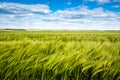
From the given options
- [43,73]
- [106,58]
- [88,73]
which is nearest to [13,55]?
[43,73]

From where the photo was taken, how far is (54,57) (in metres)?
2.09

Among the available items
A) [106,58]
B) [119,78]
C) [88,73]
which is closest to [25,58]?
[88,73]

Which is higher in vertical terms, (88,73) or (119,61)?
(119,61)

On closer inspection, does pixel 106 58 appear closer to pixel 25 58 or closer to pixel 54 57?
pixel 54 57

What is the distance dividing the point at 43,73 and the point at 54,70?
6.3 inches

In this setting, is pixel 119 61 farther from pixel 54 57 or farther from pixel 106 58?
pixel 54 57

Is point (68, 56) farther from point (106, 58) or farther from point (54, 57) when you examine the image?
point (106, 58)

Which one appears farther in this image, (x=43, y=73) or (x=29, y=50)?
(x=29, y=50)

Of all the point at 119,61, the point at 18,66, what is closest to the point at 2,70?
the point at 18,66

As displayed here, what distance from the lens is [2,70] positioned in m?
2.06

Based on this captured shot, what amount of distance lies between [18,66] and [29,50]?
0.32m

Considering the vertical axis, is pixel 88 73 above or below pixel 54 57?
below

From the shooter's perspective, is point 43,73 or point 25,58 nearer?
point 43,73

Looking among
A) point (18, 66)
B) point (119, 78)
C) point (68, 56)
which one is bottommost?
point (119, 78)
